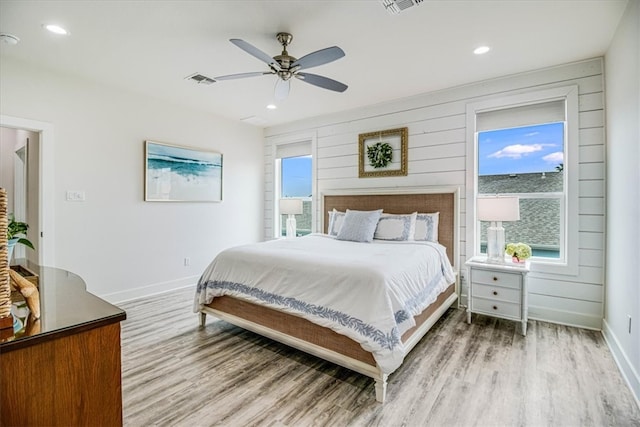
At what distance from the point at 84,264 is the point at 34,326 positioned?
3348mm

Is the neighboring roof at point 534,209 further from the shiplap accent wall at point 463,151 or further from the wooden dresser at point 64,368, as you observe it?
the wooden dresser at point 64,368

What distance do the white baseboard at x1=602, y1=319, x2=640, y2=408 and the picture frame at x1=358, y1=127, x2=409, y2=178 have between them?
262cm

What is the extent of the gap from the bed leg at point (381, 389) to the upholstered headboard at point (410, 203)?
85.8 inches

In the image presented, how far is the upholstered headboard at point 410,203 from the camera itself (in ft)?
12.5

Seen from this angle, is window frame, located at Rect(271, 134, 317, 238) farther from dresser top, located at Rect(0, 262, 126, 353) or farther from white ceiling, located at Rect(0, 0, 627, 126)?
dresser top, located at Rect(0, 262, 126, 353)

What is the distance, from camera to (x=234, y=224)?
17.8ft

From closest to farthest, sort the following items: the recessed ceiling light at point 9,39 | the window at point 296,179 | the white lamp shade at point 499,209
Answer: the recessed ceiling light at point 9,39 → the white lamp shade at point 499,209 → the window at point 296,179

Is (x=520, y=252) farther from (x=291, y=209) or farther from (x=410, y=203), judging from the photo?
(x=291, y=209)

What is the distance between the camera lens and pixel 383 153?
4.41 metres

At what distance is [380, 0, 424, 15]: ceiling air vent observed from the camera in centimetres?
216

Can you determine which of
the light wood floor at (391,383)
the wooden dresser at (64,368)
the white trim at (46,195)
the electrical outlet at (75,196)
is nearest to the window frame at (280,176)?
the light wood floor at (391,383)

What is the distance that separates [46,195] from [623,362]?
548 cm

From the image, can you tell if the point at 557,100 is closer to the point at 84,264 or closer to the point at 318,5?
the point at 318,5

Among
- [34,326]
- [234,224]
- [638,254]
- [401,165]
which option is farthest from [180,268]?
[638,254]
